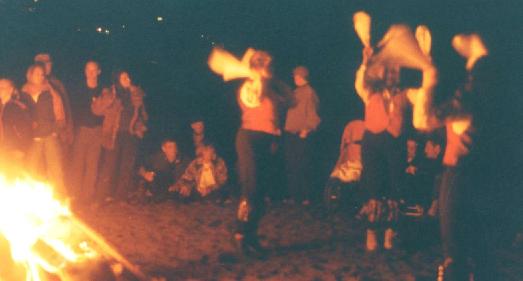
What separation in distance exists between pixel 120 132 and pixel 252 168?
3830mm

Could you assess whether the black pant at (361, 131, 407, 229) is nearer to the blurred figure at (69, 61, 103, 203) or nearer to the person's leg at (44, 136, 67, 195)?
the blurred figure at (69, 61, 103, 203)

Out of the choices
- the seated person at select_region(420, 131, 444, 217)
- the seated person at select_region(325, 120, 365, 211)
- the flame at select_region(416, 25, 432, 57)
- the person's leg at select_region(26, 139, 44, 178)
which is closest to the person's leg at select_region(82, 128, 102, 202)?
the person's leg at select_region(26, 139, 44, 178)

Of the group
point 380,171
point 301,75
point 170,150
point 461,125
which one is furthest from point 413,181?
point 461,125

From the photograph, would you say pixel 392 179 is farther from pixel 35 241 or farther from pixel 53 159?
pixel 53 159

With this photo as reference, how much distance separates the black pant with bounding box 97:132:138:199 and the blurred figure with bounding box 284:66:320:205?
7.74 feet

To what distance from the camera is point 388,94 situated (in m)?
7.62

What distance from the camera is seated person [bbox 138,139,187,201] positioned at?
1135cm

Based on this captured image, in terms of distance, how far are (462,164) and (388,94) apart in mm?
1865

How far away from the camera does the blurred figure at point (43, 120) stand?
1005 centimetres

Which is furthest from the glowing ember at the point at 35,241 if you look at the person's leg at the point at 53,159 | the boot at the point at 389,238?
the person's leg at the point at 53,159

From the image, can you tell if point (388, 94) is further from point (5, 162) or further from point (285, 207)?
point (5, 162)

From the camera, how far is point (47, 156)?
10203mm

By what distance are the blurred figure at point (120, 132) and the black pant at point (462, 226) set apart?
19.3 feet

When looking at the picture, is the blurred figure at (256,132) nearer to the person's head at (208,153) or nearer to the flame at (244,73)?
the flame at (244,73)
